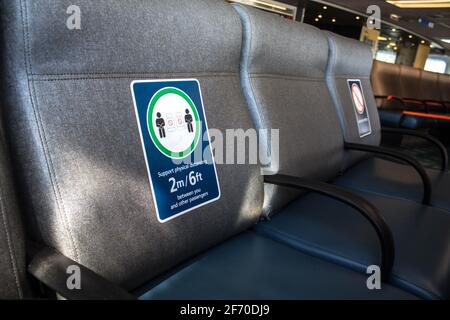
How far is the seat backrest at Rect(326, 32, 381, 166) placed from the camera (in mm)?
1574

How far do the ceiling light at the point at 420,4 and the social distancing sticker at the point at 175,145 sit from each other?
29.8 ft

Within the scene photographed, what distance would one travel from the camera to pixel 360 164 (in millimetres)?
1813

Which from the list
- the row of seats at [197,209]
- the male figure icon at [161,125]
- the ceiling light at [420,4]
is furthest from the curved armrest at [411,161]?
the ceiling light at [420,4]

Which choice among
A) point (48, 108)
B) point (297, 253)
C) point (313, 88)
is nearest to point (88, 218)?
point (48, 108)

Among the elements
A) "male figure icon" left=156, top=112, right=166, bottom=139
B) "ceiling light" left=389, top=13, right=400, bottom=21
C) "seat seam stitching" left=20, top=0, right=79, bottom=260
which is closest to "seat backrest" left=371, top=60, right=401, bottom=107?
"male figure icon" left=156, top=112, right=166, bottom=139

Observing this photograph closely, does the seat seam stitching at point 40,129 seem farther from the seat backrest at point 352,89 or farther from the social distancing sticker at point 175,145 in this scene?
the seat backrest at point 352,89

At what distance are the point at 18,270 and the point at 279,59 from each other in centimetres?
93

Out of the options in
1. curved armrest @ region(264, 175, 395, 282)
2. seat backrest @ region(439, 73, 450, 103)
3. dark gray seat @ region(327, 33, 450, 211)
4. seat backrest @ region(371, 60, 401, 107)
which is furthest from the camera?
seat backrest @ region(439, 73, 450, 103)

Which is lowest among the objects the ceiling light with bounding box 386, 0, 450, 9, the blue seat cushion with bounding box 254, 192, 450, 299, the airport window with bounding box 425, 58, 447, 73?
the blue seat cushion with bounding box 254, 192, 450, 299

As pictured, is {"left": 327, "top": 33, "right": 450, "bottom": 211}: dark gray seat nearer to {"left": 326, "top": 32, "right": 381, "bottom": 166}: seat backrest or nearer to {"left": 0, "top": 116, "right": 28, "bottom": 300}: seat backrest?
{"left": 326, "top": 32, "right": 381, "bottom": 166}: seat backrest

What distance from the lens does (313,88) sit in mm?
1369

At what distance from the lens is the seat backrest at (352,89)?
157 cm

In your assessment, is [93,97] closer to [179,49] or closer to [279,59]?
[179,49]

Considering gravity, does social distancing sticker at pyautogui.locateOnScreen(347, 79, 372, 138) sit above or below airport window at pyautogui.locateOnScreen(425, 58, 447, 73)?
below
